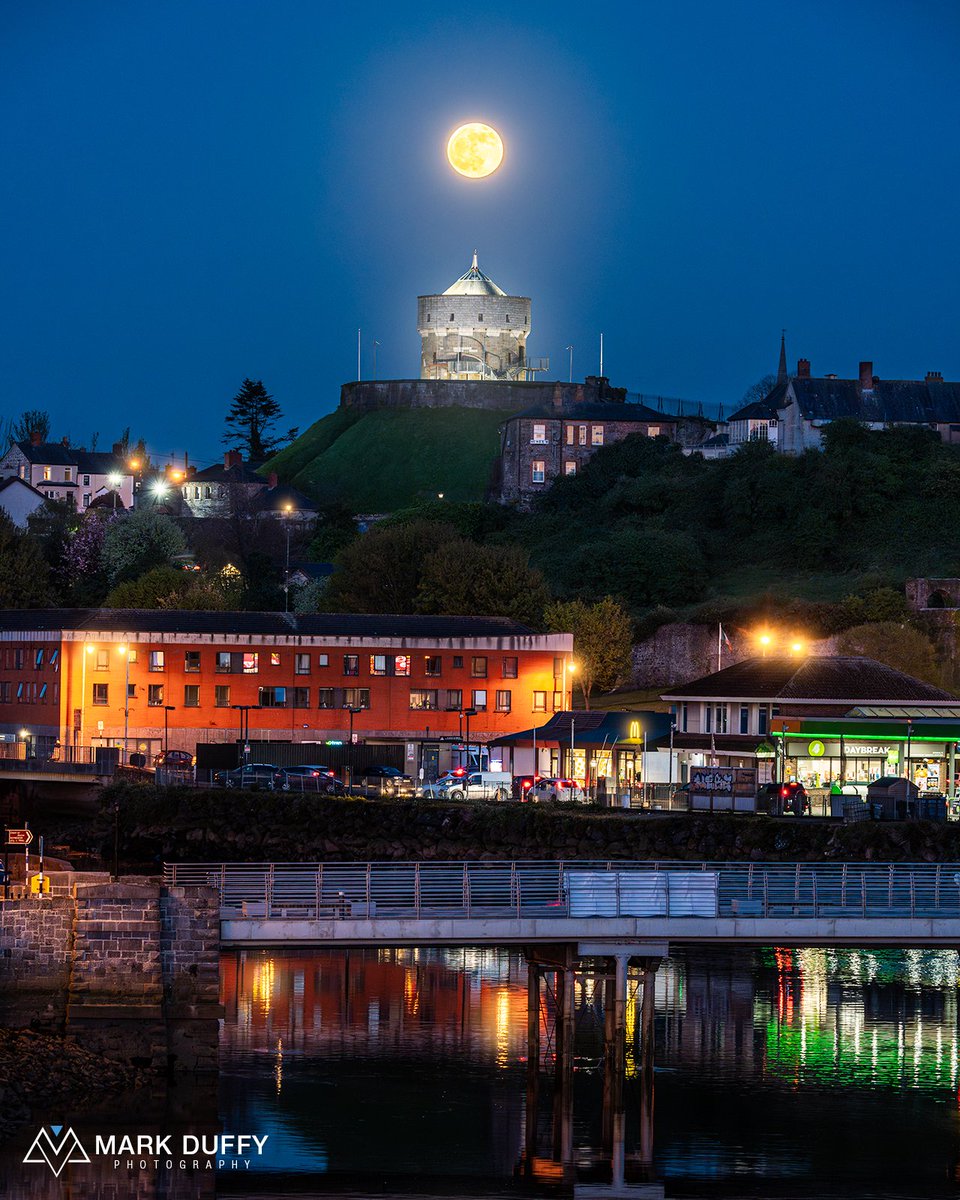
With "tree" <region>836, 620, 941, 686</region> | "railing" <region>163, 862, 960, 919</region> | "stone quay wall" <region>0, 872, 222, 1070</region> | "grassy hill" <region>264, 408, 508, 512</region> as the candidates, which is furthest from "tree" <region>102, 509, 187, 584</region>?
"stone quay wall" <region>0, 872, 222, 1070</region>

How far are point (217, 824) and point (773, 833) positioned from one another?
20416 mm

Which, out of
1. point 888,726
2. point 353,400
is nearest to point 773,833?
point 888,726

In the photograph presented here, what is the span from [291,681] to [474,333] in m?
87.8

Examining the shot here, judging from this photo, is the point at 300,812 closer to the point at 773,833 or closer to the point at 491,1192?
the point at 773,833

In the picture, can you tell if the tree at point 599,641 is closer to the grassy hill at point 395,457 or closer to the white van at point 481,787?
the white van at point 481,787

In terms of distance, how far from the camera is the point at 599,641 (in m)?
95.5

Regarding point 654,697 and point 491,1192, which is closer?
point 491,1192

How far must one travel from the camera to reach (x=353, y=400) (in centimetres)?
16912

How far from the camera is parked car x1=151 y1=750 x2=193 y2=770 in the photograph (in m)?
75.6

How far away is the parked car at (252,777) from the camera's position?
7262 centimetres

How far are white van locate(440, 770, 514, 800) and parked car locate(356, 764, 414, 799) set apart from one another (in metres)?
1.55

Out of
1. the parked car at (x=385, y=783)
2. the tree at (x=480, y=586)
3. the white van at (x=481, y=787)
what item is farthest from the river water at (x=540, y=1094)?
the tree at (x=480, y=586)

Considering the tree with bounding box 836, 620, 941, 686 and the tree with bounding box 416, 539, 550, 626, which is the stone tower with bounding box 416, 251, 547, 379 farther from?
the tree with bounding box 836, 620, 941, 686

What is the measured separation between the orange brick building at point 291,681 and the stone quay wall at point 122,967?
49.4 meters
